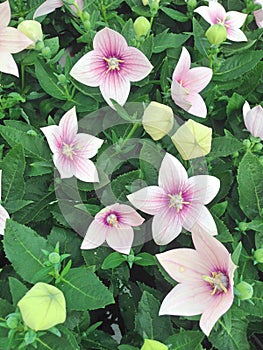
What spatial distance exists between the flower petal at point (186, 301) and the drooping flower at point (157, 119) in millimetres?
231

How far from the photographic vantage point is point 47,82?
948mm

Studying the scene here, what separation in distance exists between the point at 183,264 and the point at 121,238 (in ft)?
0.39

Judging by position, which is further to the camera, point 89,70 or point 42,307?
point 89,70

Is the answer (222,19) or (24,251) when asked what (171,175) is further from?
(222,19)

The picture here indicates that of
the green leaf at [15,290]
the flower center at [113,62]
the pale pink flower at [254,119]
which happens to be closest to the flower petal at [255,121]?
the pale pink flower at [254,119]

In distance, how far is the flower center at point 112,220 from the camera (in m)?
0.82

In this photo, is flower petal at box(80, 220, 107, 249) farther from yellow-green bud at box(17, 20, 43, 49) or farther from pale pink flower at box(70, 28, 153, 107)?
yellow-green bud at box(17, 20, 43, 49)

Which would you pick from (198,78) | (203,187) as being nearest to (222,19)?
(198,78)

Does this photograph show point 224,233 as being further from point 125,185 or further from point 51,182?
point 51,182

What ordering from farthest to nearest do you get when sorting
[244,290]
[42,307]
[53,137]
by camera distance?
1. [53,137]
2. [244,290]
3. [42,307]

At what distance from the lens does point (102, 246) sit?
33.9 inches

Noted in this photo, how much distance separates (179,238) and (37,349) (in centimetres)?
27

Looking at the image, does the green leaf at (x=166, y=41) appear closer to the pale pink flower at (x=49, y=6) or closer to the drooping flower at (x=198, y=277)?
the pale pink flower at (x=49, y=6)

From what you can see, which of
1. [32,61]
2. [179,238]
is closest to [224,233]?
[179,238]
